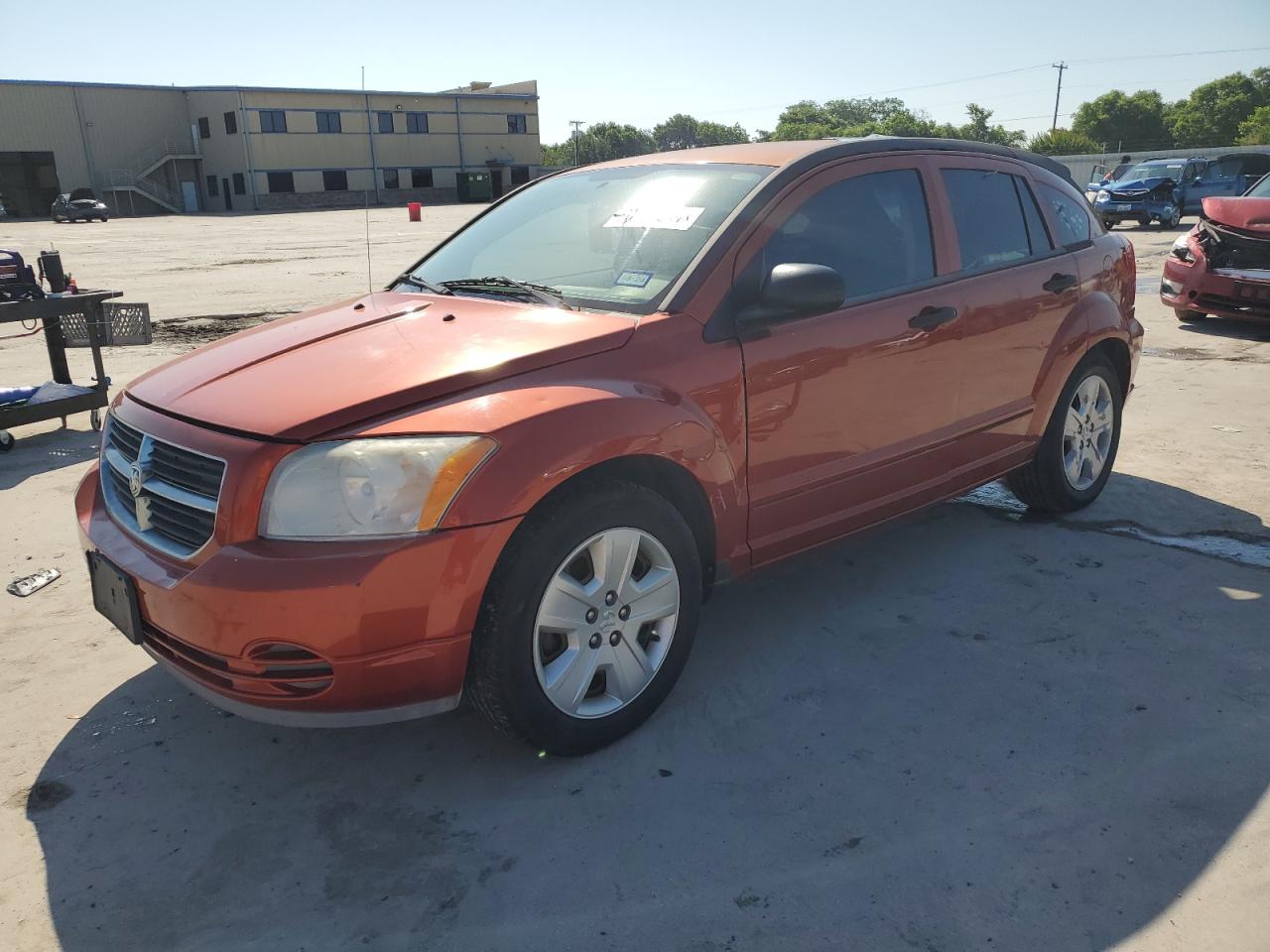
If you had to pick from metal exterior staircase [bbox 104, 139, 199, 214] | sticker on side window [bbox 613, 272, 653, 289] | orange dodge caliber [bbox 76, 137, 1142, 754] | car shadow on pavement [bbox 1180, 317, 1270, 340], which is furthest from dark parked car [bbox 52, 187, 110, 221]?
sticker on side window [bbox 613, 272, 653, 289]

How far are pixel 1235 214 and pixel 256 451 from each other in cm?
976

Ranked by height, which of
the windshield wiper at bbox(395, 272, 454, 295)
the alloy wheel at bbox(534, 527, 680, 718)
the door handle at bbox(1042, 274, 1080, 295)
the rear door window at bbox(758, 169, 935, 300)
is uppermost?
the rear door window at bbox(758, 169, 935, 300)

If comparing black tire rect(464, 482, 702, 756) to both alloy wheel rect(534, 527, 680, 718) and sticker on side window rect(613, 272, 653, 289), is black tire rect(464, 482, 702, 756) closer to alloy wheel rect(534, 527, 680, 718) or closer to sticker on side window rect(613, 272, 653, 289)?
alloy wheel rect(534, 527, 680, 718)

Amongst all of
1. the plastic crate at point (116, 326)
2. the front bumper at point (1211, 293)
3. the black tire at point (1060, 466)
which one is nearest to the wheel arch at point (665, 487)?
the black tire at point (1060, 466)

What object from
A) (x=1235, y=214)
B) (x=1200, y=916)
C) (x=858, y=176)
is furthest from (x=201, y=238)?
(x=1200, y=916)

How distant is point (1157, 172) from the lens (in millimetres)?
22734

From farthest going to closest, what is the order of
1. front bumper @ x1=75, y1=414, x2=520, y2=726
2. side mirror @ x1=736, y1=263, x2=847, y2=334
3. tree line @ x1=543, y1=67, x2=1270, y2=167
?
tree line @ x1=543, y1=67, x2=1270, y2=167 < side mirror @ x1=736, y1=263, x2=847, y2=334 < front bumper @ x1=75, y1=414, x2=520, y2=726

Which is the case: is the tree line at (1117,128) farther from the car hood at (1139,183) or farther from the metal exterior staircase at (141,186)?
the car hood at (1139,183)

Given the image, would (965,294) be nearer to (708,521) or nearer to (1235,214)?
(708,521)

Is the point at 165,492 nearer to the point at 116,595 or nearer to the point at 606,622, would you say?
the point at 116,595

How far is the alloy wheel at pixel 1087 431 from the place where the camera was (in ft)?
15.0

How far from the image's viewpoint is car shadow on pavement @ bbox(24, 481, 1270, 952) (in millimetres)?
2227

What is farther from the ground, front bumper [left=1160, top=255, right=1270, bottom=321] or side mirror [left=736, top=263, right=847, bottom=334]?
side mirror [left=736, top=263, right=847, bottom=334]

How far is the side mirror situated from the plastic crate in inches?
210
